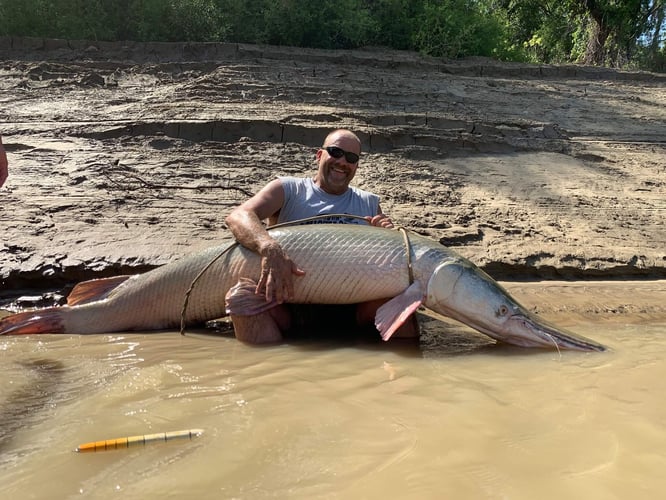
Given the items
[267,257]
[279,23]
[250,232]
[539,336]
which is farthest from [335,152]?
[279,23]

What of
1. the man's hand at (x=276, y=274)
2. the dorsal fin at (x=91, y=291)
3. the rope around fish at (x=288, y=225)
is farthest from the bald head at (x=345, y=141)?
the dorsal fin at (x=91, y=291)

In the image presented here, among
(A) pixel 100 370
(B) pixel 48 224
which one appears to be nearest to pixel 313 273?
(A) pixel 100 370

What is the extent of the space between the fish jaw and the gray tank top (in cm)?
91

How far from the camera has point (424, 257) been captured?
334 cm

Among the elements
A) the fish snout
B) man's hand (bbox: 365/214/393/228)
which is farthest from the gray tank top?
the fish snout

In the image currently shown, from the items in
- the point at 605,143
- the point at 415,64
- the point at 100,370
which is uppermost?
the point at 415,64

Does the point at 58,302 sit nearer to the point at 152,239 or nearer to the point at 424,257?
the point at 152,239

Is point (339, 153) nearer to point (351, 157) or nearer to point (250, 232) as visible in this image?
point (351, 157)

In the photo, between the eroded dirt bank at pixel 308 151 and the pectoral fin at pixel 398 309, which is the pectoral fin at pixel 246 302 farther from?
the eroded dirt bank at pixel 308 151

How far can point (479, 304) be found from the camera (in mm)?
3283

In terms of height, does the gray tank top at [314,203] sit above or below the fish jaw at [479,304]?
above

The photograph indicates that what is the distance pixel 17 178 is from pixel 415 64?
6.04 meters

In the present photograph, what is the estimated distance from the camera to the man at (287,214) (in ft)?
10.9

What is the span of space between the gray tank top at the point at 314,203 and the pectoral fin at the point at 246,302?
80 cm
